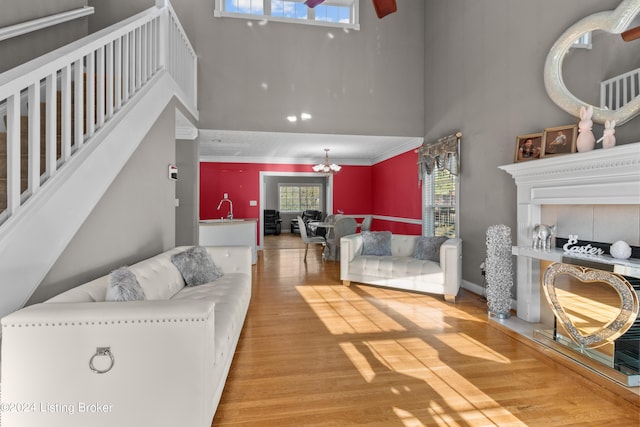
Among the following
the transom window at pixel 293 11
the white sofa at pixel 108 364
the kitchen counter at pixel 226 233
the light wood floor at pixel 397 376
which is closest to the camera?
the white sofa at pixel 108 364

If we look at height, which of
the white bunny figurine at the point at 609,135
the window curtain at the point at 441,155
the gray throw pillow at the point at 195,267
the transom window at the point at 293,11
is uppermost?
the transom window at the point at 293,11

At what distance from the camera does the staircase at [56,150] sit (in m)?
1.62

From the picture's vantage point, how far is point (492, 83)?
14.3 feet

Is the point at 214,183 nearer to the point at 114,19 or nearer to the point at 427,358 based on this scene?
the point at 114,19

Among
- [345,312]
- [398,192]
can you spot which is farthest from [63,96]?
[398,192]

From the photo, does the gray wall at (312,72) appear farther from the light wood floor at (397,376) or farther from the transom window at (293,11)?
the light wood floor at (397,376)

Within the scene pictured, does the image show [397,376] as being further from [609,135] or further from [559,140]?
[559,140]

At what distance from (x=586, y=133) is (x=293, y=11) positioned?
192 inches

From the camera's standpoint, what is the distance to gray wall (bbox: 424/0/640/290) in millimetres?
3320

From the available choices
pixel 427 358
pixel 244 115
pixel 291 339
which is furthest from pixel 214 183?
pixel 427 358

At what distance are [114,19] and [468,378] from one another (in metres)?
6.32

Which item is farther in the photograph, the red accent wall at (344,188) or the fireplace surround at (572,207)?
the red accent wall at (344,188)

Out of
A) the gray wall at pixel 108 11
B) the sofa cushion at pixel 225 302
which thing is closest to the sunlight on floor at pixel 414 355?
the sofa cushion at pixel 225 302

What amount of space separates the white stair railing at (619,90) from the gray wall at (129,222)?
408 centimetres
